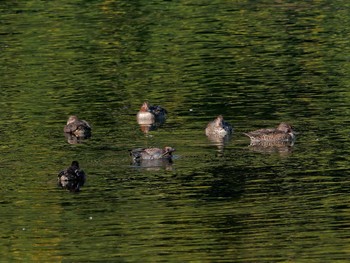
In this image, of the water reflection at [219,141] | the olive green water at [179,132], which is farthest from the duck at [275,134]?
the water reflection at [219,141]

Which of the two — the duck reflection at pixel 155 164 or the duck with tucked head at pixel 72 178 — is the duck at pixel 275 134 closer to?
the duck reflection at pixel 155 164

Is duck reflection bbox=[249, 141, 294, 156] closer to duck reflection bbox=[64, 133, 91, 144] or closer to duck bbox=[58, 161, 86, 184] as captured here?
duck reflection bbox=[64, 133, 91, 144]

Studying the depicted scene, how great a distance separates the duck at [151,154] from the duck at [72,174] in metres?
1.87

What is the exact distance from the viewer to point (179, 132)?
1256 inches

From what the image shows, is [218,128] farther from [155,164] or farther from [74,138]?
[74,138]

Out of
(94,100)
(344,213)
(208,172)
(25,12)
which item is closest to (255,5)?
(25,12)

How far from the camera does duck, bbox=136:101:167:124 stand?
108 feet

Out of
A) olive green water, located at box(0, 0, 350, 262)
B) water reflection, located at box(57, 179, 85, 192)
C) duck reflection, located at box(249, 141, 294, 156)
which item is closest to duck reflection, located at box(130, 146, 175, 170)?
olive green water, located at box(0, 0, 350, 262)

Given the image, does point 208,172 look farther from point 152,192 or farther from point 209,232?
point 209,232

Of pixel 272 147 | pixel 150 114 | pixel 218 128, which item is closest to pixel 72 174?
pixel 218 128

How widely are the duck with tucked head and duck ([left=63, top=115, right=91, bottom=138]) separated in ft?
14.6

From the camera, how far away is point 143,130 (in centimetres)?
3297

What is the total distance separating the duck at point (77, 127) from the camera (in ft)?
103

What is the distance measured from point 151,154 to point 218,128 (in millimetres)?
2521
